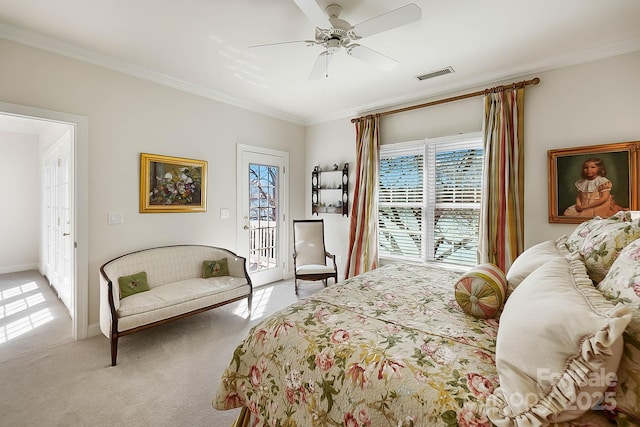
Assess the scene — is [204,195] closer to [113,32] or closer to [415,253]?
[113,32]

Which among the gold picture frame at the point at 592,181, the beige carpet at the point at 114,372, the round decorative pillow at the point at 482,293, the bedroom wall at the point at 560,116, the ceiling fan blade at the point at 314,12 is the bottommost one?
the beige carpet at the point at 114,372

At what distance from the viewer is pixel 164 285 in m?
3.25

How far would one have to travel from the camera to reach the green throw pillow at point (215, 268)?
11.8ft

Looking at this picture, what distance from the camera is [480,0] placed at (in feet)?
7.07

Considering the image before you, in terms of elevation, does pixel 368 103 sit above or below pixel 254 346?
above

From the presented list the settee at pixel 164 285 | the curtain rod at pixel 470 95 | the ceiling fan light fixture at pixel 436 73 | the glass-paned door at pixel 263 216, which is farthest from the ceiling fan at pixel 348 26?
the settee at pixel 164 285

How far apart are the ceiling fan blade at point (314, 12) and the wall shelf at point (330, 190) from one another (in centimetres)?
271

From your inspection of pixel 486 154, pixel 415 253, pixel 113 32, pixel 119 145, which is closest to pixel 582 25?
pixel 486 154

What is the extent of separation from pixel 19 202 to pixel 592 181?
28.8 ft

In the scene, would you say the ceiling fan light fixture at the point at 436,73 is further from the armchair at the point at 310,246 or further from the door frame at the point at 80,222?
the door frame at the point at 80,222

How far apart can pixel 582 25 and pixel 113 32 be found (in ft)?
13.2

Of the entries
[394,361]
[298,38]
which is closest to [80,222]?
[298,38]

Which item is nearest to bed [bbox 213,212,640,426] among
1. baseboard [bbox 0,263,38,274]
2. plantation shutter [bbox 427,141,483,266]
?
plantation shutter [bbox 427,141,483,266]

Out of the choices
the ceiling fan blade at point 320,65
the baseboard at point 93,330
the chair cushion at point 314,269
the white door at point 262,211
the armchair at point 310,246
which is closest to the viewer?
the ceiling fan blade at point 320,65
